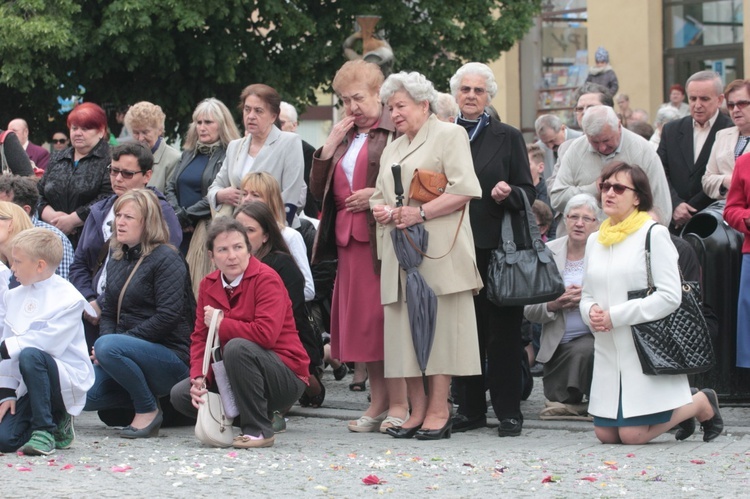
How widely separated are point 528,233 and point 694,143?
2204 millimetres

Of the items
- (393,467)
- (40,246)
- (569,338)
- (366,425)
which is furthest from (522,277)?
(40,246)

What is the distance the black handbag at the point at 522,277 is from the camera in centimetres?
846

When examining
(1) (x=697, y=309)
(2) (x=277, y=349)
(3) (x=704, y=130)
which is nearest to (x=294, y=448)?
(2) (x=277, y=349)

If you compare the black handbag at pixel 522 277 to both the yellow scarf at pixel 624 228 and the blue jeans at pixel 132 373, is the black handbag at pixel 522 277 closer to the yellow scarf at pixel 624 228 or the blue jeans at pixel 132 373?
the yellow scarf at pixel 624 228

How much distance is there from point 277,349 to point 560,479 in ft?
7.09

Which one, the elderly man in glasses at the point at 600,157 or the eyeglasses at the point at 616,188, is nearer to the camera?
→ the eyeglasses at the point at 616,188

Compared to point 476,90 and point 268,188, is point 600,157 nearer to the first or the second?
point 476,90

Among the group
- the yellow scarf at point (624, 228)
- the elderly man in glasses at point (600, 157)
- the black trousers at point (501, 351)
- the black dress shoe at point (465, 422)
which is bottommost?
the black dress shoe at point (465, 422)

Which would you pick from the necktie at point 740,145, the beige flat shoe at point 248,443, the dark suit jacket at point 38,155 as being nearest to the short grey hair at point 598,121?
the necktie at point 740,145

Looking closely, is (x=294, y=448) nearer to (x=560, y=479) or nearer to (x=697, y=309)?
(x=560, y=479)

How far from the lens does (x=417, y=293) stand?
8375 mm

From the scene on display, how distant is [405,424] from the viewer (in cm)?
865

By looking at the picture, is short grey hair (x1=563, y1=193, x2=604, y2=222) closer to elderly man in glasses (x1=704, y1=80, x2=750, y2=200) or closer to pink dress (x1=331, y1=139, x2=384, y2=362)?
elderly man in glasses (x1=704, y1=80, x2=750, y2=200)

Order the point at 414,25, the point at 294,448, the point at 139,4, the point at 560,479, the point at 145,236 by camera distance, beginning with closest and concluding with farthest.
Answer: the point at 560,479 < the point at 294,448 < the point at 145,236 < the point at 139,4 < the point at 414,25
